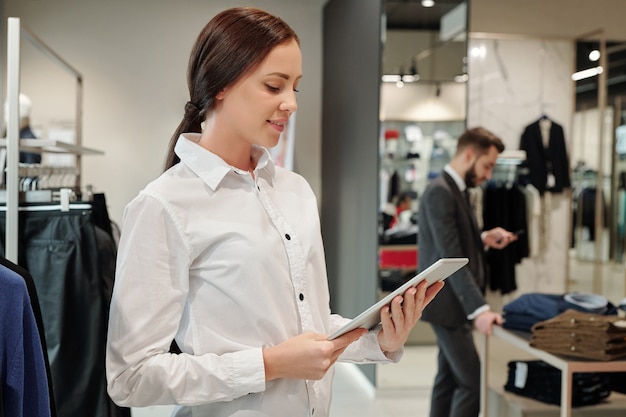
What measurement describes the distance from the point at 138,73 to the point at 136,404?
18.5 ft

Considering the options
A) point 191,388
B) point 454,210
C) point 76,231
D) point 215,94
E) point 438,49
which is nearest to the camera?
point 191,388

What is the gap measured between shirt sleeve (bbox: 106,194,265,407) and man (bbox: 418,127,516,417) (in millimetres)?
1986

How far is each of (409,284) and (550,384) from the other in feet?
6.72

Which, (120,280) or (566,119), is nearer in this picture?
(120,280)

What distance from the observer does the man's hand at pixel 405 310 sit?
1273mm

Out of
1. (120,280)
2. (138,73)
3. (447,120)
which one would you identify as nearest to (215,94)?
(120,280)

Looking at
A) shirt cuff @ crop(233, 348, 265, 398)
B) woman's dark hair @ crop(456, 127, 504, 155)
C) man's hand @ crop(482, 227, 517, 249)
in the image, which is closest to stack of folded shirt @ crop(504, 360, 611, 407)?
man's hand @ crop(482, 227, 517, 249)

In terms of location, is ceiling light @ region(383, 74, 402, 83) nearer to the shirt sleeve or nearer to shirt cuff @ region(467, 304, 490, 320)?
shirt cuff @ region(467, 304, 490, 320)

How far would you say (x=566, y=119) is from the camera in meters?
5.79

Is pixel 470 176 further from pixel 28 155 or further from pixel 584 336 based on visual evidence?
pixel 28 155

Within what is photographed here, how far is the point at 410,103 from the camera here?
4734 mm

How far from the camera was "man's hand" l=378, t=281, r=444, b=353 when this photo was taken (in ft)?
4.18

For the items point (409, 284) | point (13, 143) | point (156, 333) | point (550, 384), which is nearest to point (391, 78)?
point (550, 384)

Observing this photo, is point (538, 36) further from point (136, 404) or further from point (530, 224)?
point (136, 404)
